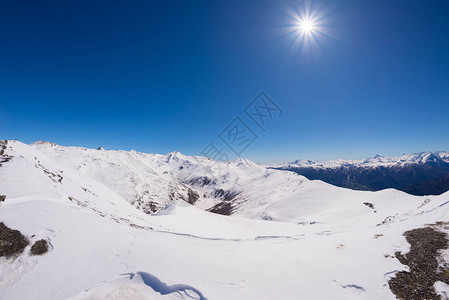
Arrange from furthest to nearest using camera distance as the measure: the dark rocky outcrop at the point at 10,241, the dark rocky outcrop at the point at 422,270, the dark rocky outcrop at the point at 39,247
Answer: the dark rocky outcrop at the point at 39,247 < the dark rocky outcrop at the point at 10,241 < the dark rocky outcrop at the point at 422,270

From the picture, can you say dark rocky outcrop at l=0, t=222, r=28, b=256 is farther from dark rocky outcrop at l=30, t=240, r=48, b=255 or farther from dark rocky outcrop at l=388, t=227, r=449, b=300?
dark rocky outcrop at l=388, t=227, r=449, b=300

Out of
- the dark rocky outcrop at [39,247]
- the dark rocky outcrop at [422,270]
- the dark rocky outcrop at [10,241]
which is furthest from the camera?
the dark rocky outcrop at [39,247]

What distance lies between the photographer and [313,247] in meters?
12.2

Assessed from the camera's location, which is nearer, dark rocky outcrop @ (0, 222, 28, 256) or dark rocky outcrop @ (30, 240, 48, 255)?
dark rocky outcrop @ (0, 222, 28, 256)

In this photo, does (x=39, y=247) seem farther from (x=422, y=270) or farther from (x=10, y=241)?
(x=422, y=270)

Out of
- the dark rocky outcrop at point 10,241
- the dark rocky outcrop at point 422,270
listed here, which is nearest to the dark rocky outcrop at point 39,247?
the dark rocky outcrop at point 10,241

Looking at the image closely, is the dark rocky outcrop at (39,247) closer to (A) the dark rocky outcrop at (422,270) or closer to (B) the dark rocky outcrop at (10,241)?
(B) the dark rocky outcrop at (10,241)

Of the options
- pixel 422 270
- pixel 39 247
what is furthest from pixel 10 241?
pixel 422 270

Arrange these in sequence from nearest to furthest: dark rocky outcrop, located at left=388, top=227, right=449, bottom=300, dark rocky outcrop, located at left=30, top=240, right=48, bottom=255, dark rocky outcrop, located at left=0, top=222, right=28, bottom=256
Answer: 1. dark rocky outcrop, located at left=388, top=227, right=449, bottom=300
2. dark rocky outcrop, located at left=0, top=222, right=28, bottom=256
3. dark rocky outcrop, located at left=30, top=240, right=48, bottom=255

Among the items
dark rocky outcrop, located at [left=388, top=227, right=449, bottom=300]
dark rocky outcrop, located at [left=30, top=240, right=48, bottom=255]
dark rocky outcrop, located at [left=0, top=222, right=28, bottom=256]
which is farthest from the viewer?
dark rocky outcrop, located at [left=30, top=240, right=48, bottom=255]

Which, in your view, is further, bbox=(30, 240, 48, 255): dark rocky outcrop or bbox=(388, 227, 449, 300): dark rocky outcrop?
bbox=(30, 240, 48, 255): dark rocky outcrop

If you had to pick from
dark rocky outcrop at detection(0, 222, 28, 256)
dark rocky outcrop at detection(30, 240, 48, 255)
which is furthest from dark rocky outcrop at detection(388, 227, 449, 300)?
dark rocky outcrop at detection(0, 222, 28, 256)

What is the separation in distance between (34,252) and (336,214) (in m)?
63.0

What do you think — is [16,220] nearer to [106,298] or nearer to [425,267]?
[106,298]
